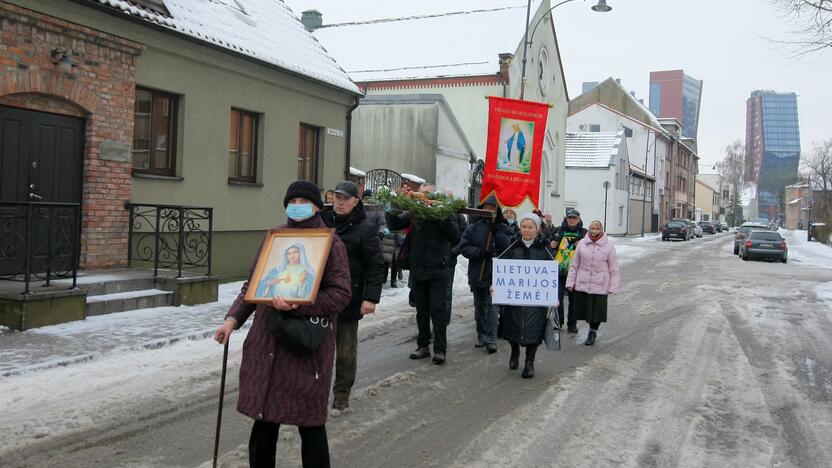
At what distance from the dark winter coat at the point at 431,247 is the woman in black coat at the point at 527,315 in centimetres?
69

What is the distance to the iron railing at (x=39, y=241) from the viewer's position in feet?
25.6

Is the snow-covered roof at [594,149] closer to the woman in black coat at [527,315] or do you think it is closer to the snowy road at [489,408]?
the snowy road at [489,408]

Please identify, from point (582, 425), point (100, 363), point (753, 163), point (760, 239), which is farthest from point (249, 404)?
point (753, 163)

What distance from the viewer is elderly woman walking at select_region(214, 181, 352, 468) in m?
3.47

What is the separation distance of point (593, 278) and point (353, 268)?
4554mm

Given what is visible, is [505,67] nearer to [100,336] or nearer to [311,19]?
[311,19]

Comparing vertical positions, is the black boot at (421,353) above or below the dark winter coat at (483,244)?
below

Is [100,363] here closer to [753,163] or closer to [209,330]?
[209,330]

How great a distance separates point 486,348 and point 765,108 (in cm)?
19361

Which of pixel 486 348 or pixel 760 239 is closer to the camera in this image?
pixel 486 348

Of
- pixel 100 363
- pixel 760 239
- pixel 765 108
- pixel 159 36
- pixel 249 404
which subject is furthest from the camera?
pixel 765 108

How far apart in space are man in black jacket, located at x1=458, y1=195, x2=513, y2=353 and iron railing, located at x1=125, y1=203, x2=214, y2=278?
4.35 m

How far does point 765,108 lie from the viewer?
177 metres

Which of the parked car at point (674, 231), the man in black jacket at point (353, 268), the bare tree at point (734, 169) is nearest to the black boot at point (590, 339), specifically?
the man in black jacket at point (353, 268)
